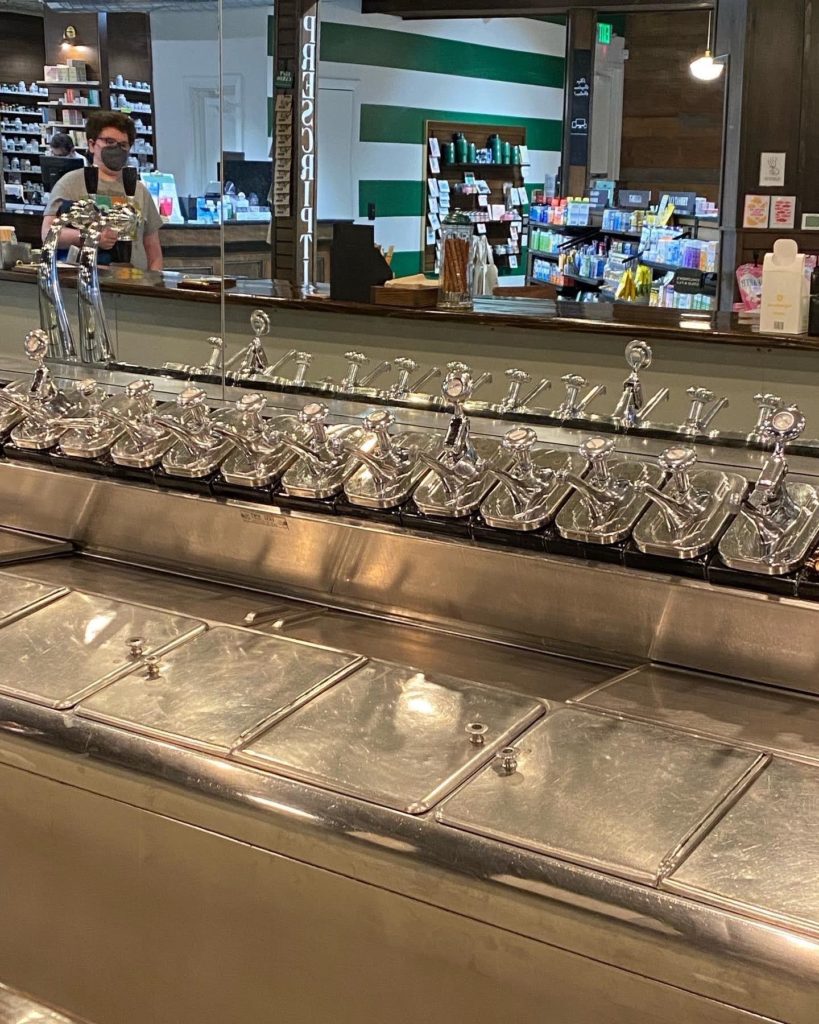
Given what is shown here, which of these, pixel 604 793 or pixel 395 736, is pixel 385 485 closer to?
pixel 395 736

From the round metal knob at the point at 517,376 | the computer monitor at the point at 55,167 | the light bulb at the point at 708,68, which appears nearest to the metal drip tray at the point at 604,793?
the round metal knob at the point at 517,376

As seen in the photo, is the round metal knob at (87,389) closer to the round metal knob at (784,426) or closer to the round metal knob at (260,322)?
the round metal knob at (260,322)

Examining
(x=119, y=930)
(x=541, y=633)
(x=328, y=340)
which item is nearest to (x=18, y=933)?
(x=119, y=930)

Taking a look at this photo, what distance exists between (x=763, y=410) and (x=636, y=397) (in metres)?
0.22

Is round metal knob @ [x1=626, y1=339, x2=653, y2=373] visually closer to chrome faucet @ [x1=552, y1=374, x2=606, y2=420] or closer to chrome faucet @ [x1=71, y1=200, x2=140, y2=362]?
chrome faucet @ [x1=552, y1=374, x2=606, y2=420]

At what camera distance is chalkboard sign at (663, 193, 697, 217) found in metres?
5.01

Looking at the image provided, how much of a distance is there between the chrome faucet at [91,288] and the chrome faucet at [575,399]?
49.4 inches

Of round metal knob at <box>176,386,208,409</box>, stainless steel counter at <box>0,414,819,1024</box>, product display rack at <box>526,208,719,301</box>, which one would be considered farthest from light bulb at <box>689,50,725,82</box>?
stainless steel counter at <box>0,414,819,1024</box>

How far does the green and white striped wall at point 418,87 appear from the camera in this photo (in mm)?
2957

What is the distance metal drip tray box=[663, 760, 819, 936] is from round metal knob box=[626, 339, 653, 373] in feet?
2.95

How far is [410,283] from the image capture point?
98.5 inches

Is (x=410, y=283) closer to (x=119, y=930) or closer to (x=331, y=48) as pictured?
(x=331, y=48)

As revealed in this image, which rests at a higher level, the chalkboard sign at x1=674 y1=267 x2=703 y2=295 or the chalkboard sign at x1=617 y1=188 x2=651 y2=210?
the chalkboard sign at x1=617 y1=188 x2=651 y2=210

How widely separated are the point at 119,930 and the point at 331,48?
2134 millimetres
